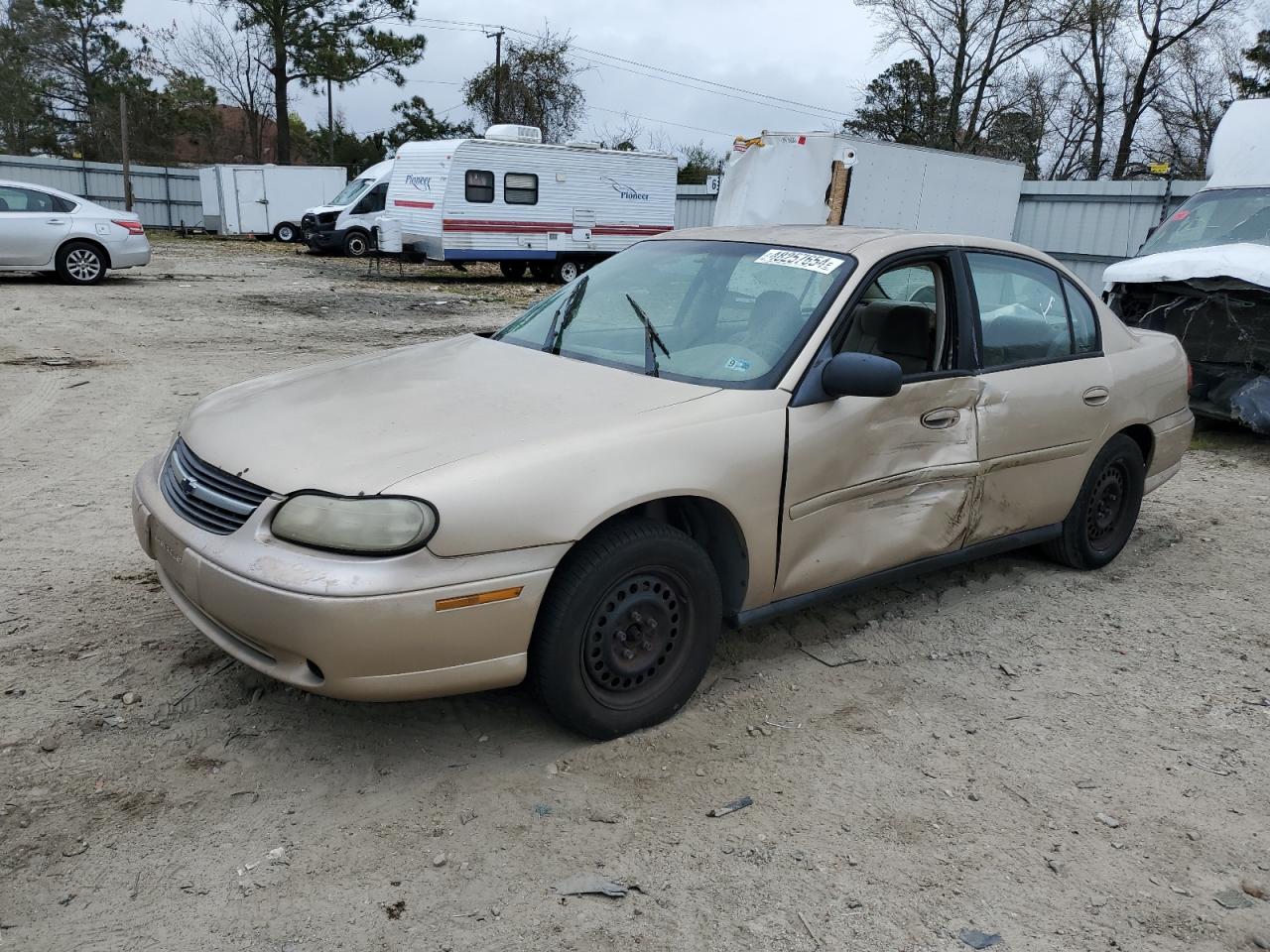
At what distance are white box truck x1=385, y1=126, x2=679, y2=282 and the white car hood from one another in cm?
1214

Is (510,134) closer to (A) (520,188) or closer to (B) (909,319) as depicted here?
(A) (520,188)

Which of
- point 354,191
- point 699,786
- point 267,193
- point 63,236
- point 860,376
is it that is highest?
point 354,191

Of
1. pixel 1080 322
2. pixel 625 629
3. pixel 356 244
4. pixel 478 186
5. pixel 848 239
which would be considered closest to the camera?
pixel 625 629

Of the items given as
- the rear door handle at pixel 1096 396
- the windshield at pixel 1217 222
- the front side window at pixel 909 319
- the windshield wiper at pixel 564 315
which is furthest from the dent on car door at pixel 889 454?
the windshield at pixel 1217 222

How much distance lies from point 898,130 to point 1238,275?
33275 millimetres

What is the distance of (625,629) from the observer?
312 centimetres

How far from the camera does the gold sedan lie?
273 cm

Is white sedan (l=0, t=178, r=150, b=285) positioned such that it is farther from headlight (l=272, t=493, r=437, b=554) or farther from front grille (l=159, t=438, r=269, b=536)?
headlight (l=272, t=493, r=437, b=554)

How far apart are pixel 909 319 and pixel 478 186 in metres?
17.3

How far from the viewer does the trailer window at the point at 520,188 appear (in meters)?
20.3

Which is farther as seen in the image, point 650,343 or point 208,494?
point 650,343

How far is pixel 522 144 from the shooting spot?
20312mm

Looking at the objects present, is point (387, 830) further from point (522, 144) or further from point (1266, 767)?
point (522, 144)

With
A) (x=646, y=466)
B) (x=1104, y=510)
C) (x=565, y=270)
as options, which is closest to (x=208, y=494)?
(x=646, y=466)
